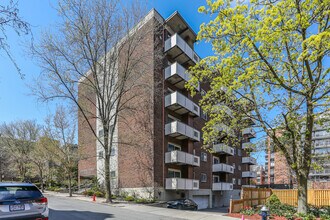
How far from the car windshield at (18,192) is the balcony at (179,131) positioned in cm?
1814

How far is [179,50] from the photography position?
28047mm

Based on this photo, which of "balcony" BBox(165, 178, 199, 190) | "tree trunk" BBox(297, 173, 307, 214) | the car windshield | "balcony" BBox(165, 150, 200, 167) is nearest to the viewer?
the car windshield

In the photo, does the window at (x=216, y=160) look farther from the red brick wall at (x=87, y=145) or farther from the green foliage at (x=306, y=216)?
the green foliage at (x=306, y=216)

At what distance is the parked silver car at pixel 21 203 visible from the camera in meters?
7.29

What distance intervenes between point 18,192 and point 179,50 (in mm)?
22852

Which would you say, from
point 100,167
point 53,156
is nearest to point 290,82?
point 100,167

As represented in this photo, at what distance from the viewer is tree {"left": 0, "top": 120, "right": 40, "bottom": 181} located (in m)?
44.7

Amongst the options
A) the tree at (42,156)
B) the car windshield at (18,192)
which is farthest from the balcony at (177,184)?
the car windshield at (18,192)

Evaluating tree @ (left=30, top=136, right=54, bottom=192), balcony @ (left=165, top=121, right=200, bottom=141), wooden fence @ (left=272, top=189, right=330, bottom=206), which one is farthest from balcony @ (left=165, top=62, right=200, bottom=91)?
tree @ (left=30, top=136, right=54, bottom=192)

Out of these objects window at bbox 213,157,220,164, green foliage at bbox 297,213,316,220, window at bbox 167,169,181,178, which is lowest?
green foliage at bbox 297,213,316,220

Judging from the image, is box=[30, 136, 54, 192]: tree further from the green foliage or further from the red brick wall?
the green foliage

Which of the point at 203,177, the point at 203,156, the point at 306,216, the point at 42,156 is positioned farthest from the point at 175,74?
the point at 42,156

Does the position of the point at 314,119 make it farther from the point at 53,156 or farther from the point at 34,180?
the point at 34,180

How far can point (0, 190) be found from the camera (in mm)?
7484
